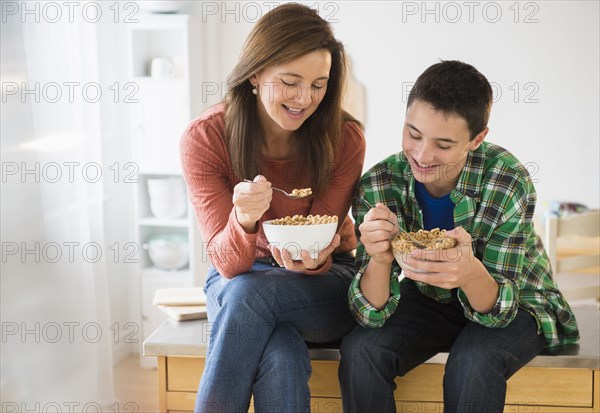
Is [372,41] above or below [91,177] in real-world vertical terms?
above

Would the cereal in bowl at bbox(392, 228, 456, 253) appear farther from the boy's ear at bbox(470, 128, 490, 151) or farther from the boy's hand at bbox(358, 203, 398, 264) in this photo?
the boy's ear at bbox(470, 128, 490, 151)

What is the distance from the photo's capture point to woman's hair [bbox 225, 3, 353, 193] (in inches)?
66.7

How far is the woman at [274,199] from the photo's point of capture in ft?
5.00

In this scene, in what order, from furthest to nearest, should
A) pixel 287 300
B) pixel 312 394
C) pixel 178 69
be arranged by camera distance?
pixel 178 69 → pixel 312 394 → pixel 287 300

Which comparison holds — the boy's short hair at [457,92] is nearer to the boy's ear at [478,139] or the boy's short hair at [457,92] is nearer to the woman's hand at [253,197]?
the boy's ear at [478,139]

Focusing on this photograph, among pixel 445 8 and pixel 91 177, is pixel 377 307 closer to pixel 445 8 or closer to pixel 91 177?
pixel 91 177

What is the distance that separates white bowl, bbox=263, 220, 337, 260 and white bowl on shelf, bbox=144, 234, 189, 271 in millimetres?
1658

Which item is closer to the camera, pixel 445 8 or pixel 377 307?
pixel 377 307

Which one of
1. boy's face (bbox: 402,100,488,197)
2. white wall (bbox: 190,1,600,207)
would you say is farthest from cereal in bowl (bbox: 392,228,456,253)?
white wall (bbox: 190,1,600,207)

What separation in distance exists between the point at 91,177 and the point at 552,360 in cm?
162

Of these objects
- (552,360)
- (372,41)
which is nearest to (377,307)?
(552,360)

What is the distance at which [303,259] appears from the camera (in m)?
1.61

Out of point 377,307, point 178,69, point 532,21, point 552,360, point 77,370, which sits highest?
point 532,21

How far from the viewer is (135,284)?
3.27 metres
